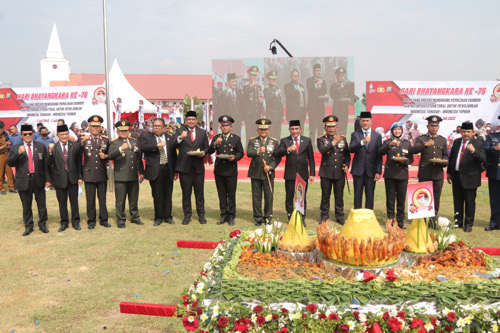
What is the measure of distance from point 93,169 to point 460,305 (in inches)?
261

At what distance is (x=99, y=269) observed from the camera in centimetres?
560

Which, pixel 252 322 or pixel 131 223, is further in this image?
pixel 131 223

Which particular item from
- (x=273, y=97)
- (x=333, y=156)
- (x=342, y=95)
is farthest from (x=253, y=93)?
(x=333, y=156)

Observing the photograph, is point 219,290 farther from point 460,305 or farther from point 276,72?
point 276,72

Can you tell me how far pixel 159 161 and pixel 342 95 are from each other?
11526mm

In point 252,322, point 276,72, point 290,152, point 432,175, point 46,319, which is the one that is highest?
point 276,72

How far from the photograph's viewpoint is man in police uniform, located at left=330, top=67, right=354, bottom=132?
17.2 metres

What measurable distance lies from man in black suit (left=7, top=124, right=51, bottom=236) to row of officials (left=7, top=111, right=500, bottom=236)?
0.02m

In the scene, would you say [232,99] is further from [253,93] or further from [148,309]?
[148,309]

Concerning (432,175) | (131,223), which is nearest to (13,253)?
(131,223)

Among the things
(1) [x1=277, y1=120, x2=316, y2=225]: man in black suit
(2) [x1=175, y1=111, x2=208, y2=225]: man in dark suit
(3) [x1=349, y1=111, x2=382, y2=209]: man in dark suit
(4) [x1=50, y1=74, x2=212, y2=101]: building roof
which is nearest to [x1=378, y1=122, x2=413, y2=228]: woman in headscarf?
(3) [x1=349, y1=111, x2=382, y2=209]: man in dark suit

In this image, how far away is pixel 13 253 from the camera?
6402mm

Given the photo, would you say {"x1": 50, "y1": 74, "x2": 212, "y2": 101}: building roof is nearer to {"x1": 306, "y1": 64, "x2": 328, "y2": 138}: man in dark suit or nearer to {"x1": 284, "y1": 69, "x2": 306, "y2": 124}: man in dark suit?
{"x1": 284, "y1": 69, "x2": 306, "y2": 124}: man in dark suit

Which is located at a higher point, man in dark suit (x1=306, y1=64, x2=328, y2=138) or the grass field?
man in dark suit (x1=306, y1=64, x2=328, y2=138)
